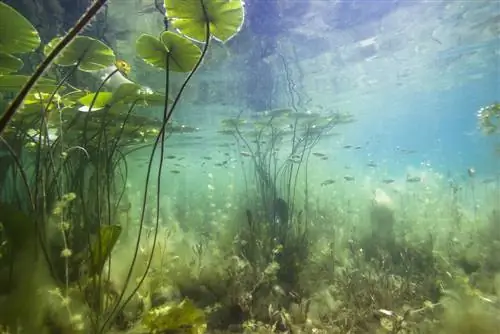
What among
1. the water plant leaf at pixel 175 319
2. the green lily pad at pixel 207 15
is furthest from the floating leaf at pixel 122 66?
the water plant leaf at pixel 175 319

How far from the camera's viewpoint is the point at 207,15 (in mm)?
2949

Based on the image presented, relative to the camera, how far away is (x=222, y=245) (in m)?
9.26

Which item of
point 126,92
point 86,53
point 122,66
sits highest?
point 122,66

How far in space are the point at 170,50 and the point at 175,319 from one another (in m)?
3.10

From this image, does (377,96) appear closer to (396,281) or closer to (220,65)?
(220,65)

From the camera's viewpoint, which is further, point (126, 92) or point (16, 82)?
point (126, 92)

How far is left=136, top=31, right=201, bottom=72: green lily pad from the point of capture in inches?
129

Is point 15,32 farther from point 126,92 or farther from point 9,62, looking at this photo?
point 126,92

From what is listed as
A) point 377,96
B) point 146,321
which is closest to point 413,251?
point 146,321

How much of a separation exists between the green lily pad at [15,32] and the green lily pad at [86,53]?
0.30m

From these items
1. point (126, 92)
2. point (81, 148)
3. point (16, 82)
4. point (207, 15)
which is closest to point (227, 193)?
point (126, 92)

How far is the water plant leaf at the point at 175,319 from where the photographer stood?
4.07 meters

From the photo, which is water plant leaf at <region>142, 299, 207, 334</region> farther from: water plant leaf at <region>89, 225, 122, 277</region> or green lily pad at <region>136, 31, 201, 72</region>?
green lily pad at <region>136, 31, 201, 72</region>

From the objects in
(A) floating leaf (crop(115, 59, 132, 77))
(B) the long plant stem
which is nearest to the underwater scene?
(B) the long plant stem
